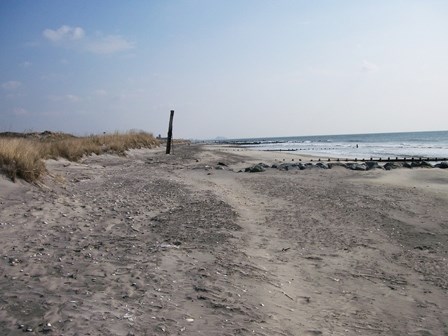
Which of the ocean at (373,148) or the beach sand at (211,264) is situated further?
the ocean at (373,148)

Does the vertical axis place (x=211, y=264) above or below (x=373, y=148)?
below

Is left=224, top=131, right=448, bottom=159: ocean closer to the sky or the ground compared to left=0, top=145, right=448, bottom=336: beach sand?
closer to the sky

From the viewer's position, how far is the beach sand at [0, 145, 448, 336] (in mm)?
3453

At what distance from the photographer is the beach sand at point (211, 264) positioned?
11.3ft

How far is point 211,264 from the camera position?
4.92 m

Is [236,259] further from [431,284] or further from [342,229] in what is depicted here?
[342,229]

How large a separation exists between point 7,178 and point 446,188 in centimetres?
1235

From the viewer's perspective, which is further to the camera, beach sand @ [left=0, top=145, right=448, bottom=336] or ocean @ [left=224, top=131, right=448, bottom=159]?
ocean @ [left=224, top=131, right=448, bottom=159]

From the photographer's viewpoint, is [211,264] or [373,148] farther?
[373,148]

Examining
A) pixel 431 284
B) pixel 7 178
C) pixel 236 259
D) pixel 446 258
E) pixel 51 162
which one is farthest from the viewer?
pixel 51 162

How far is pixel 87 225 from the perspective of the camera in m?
6.11

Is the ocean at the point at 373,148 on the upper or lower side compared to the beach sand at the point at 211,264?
upper

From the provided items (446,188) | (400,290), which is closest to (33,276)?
(400,290)

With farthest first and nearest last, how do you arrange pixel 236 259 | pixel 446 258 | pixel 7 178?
pixel 7 178 < pixel 446 258 < pixel 236 259
